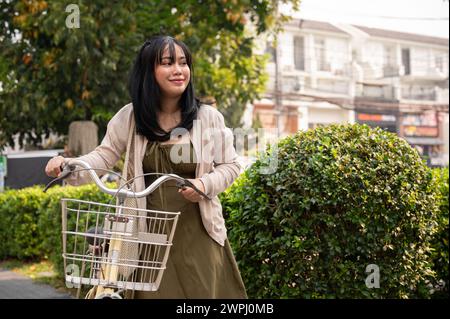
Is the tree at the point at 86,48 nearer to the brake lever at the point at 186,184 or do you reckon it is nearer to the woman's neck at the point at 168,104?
the woman's neck at the point at 168,104

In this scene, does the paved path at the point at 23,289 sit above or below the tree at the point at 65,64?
below

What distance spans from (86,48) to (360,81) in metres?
34.3

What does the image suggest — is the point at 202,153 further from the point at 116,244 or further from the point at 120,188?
the point at 116,244

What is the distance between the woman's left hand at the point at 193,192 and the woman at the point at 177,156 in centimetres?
14

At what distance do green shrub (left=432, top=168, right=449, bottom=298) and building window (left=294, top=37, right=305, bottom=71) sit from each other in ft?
116

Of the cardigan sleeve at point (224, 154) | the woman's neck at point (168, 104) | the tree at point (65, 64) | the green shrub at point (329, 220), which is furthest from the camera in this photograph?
the tree at point (65, 64)

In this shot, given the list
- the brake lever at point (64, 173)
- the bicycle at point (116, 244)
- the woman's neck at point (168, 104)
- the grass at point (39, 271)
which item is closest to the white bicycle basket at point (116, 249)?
the bicycle at point (116, 244)

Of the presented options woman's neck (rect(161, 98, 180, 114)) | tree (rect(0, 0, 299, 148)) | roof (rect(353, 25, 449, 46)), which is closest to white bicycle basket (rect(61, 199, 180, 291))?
woman's neck (rect(161, 98, 180, 114))

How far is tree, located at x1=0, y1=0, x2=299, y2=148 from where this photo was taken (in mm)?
10584

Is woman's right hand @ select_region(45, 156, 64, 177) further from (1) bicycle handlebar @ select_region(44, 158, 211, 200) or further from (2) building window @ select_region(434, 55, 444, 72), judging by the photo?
(2) building window @ select_region(434, 55, 444, 72)

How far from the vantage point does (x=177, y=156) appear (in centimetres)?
314

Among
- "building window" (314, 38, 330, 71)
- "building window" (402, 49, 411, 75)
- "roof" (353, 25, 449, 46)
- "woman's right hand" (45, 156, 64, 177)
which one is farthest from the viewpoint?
"building window" (402, 49, 411, 75)

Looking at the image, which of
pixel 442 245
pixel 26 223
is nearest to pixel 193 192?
pixel 442 245

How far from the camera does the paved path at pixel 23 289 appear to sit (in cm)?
740
